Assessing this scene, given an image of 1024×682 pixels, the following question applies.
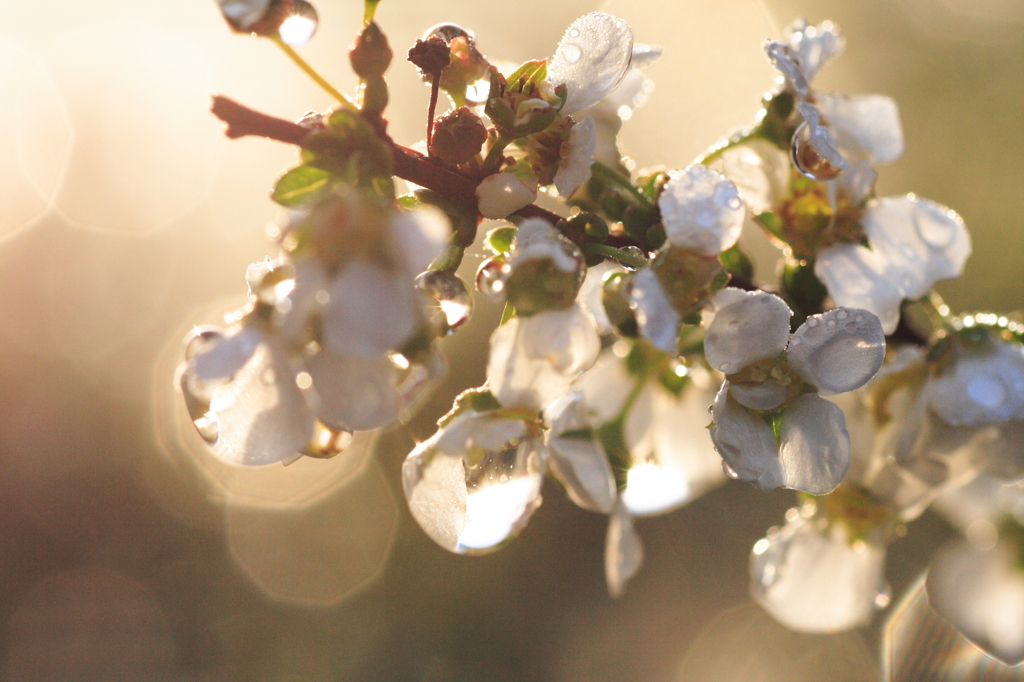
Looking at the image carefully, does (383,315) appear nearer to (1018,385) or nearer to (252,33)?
(252,33)

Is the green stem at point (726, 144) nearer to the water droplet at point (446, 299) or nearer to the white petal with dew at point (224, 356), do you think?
the water droplet at point (446, 299)

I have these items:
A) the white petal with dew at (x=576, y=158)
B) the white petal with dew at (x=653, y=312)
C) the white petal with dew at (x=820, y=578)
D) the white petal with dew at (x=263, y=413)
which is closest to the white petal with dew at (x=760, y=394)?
the white petal with dew at (x=653, y=312)

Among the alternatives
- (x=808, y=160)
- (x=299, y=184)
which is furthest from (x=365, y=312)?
(x=808, y=160)

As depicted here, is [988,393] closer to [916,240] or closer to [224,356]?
[916,240]

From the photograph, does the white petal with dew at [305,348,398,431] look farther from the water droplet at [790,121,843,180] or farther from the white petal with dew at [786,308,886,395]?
the water droplet at [790,121,843,180]

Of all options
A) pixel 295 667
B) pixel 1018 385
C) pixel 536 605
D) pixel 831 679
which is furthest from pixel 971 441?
pixel 295 667

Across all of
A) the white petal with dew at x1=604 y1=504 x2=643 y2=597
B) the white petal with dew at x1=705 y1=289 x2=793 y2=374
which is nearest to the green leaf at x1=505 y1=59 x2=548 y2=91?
the white petal with dew at x1=705 y1=289 x2=793 y2=374

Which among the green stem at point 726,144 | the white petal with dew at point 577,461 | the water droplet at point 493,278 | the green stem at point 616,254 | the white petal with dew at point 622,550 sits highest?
the water droplet at point 493,278
